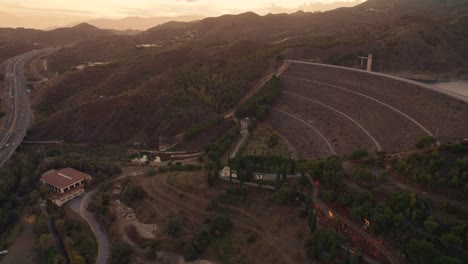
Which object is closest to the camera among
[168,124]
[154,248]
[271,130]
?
[154,248]

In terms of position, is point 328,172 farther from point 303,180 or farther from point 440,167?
point 440,167

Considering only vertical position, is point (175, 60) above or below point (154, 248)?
above

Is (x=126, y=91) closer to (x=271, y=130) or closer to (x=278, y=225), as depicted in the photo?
(x=271, y=130)

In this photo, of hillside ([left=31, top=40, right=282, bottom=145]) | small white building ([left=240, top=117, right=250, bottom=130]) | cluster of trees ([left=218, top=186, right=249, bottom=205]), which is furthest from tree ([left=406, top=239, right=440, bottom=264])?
hillside ([left=31, top=40, right=282, bottom=145])

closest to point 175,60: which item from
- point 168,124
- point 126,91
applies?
point 126,91

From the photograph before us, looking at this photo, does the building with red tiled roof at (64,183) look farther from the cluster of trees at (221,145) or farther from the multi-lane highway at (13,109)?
the cluster of trees at (221,145)

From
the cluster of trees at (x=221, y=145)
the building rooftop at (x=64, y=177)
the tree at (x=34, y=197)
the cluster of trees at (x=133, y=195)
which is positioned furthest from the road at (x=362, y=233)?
the tree at (x=34, y=197)

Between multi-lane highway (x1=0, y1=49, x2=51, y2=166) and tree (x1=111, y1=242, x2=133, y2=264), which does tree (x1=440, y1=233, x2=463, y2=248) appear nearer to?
tree (x1=111, y1=242, x2=133, y2=264)
